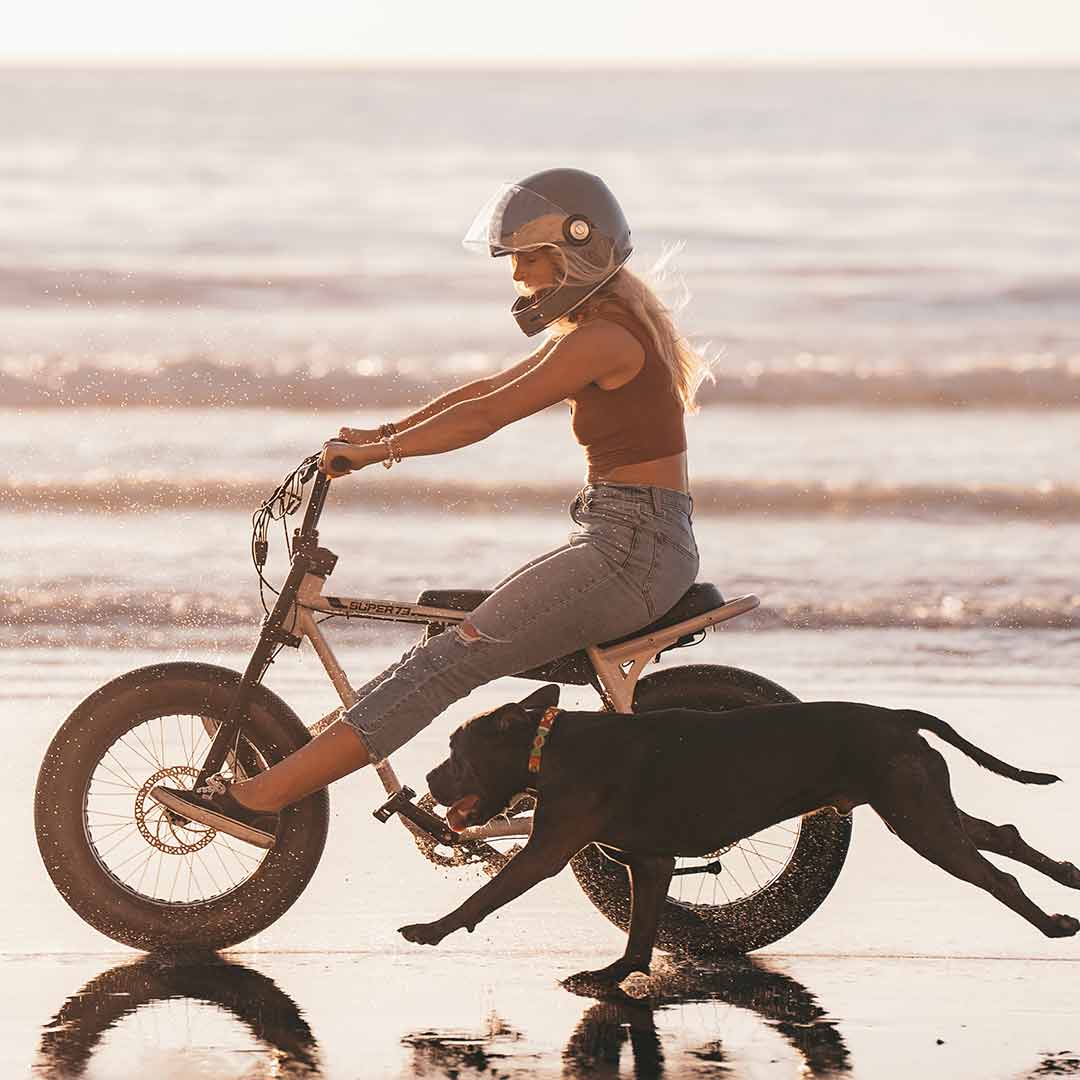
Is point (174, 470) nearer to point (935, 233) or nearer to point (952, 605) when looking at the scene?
point (952, 605)

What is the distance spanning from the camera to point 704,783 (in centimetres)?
504

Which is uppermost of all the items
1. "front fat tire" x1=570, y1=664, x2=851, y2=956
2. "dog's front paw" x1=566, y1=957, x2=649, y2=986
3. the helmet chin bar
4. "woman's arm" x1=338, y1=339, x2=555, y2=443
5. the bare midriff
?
the helmet chin bar

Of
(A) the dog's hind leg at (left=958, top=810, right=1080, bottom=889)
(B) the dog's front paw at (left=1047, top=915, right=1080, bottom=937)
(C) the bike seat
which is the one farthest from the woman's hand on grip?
(B) the dog's front paw at (left=1047, top=915, right=1080, bottom=937)

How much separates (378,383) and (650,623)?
15.0 meters

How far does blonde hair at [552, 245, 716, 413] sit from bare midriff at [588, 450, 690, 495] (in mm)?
164

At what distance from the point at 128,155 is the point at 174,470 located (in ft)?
117

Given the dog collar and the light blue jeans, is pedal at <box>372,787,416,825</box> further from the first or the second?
the dog collar

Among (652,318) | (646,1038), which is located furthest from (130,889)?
(652,318)

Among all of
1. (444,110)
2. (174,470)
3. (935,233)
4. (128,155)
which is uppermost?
(444,110)

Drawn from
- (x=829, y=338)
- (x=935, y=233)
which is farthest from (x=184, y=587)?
(x=935, y=233)

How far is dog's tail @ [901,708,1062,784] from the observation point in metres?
5.02

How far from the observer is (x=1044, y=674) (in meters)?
8.98

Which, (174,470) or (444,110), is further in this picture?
(444,110)

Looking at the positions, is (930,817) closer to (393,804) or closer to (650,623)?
(650,623)
